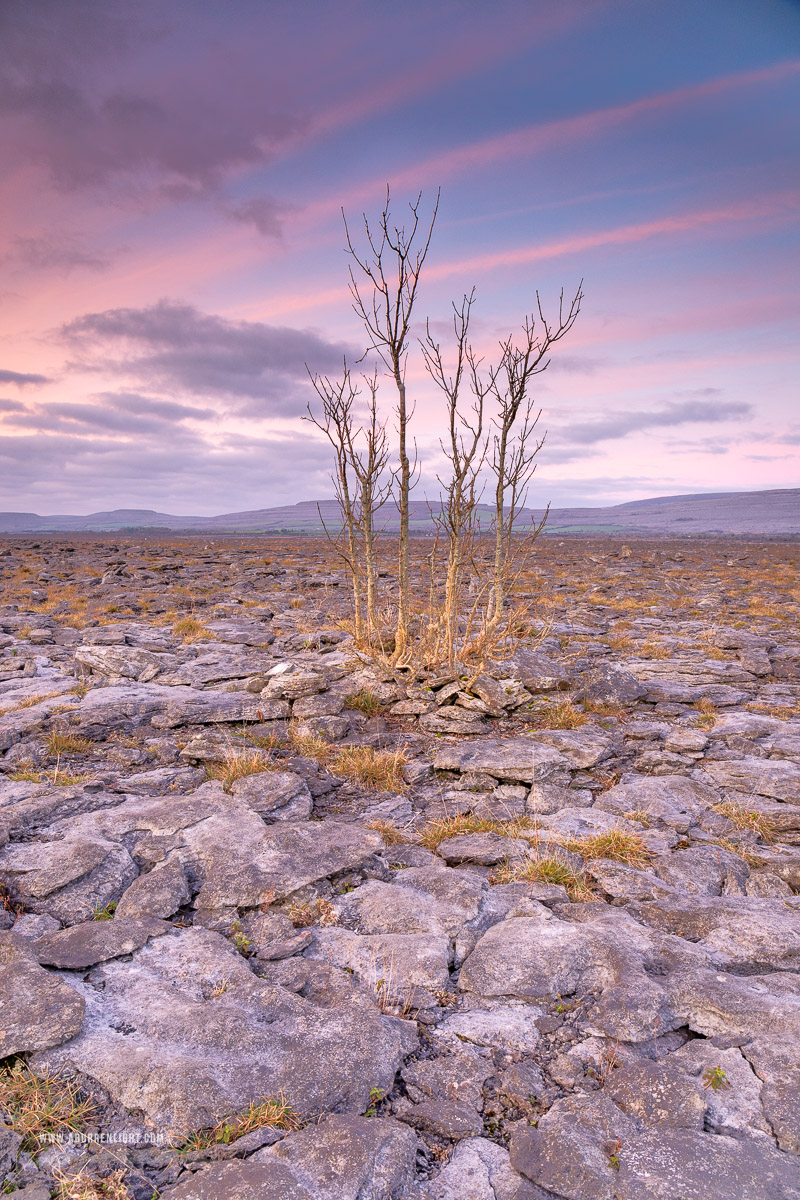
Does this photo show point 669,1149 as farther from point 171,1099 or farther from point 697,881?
point 697,881

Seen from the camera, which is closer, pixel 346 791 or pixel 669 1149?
pixel 669 1149

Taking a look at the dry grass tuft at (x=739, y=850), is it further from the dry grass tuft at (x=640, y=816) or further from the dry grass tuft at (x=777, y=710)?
the dry grass tuft at (x=777, y=710)

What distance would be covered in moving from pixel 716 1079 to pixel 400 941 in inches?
69.4

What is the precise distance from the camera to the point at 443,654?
29.6 ft

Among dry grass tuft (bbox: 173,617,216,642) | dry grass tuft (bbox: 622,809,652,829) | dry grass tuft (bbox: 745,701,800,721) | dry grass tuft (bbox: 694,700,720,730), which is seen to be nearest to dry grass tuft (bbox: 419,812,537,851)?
dry grass tuft (bbox: 622,809,652,829)

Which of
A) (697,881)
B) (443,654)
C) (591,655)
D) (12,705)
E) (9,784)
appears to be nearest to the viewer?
(697,881)

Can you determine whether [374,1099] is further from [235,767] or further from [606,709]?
[606,709]

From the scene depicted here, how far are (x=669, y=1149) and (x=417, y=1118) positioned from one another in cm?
102

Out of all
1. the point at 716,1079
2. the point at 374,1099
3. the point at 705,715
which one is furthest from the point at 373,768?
the point at 705,715

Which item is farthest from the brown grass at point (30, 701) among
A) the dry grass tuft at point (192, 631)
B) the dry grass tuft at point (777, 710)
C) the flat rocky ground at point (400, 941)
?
the dry grass tuft at point (777, 710)

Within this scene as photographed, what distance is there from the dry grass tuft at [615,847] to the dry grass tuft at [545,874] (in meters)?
0.31

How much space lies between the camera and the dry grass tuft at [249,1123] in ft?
8.20

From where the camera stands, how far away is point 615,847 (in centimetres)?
494

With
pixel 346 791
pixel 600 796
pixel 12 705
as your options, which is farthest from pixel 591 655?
pixel 12 705
